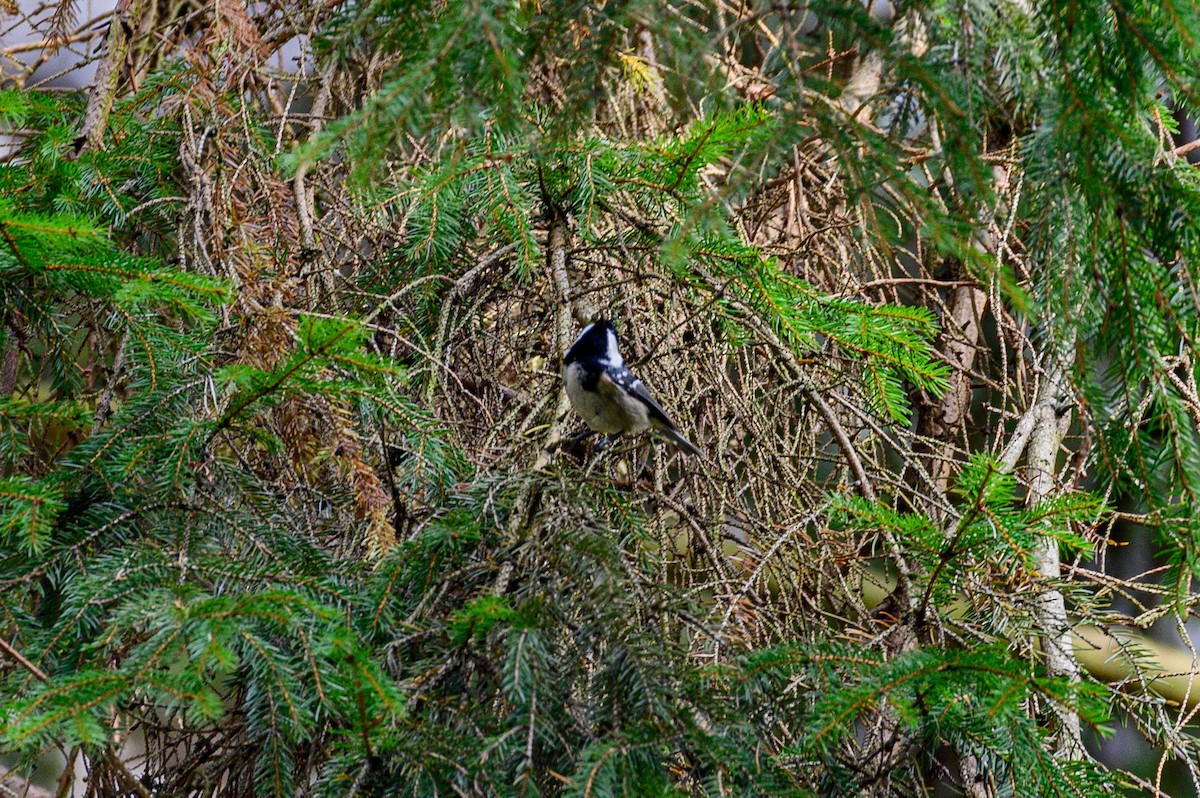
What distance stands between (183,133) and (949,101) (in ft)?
6.26

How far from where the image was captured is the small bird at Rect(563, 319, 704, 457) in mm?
2277

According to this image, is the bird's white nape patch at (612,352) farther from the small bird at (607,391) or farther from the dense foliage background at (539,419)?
the dense foliage background at (539,419)

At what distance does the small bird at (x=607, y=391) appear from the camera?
2.28 m

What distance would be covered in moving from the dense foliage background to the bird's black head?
2.8 inches

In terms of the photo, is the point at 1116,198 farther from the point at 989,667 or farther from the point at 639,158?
the point at 639,158

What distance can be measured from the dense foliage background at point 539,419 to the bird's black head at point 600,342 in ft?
0.24

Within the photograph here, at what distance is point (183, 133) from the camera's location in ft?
8.24

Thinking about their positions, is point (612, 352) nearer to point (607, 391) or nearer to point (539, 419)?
point (607, 391)

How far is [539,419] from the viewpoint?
239cm

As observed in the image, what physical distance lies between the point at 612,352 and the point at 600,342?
0.04 m

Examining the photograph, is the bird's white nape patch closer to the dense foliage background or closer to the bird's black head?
the bird's black head

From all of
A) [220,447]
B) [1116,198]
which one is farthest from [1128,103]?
[220,447]

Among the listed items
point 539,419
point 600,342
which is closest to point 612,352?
point 600,342

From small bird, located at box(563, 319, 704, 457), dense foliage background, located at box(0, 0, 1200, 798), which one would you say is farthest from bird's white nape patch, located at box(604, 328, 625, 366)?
dense foliage background, located at box(0, 0, 1200, 798)
